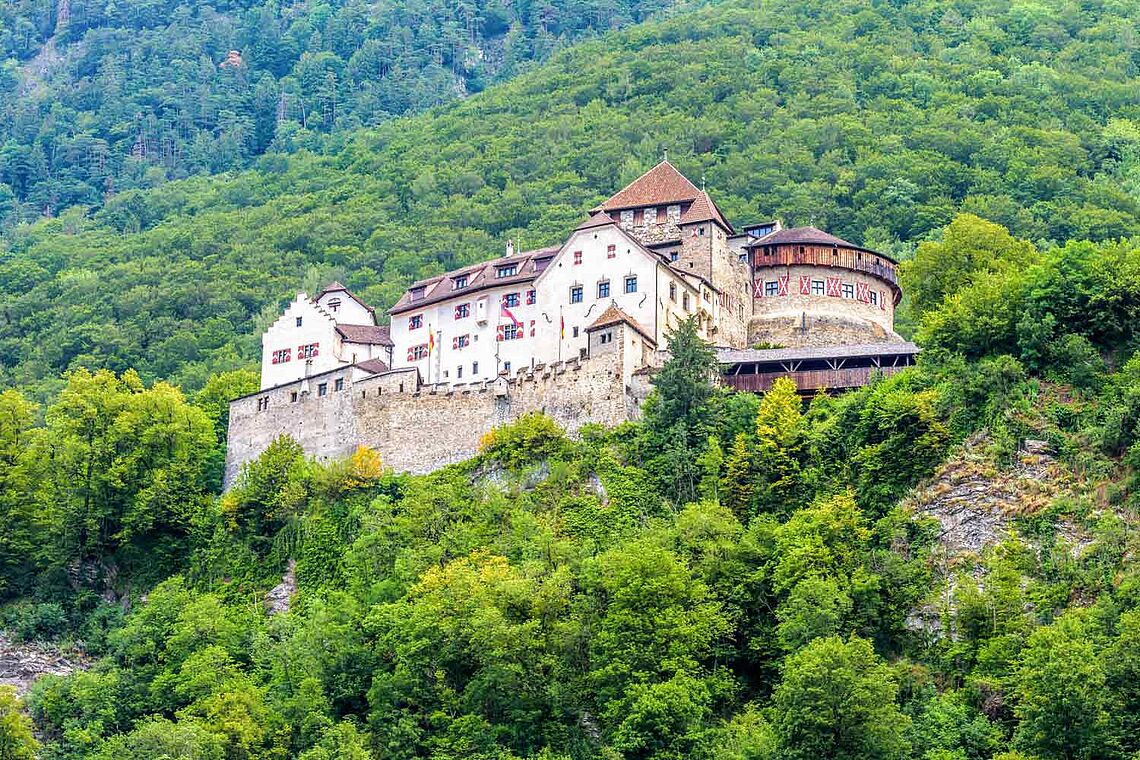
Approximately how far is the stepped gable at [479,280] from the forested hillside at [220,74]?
282 feet

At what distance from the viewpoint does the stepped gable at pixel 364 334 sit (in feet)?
263

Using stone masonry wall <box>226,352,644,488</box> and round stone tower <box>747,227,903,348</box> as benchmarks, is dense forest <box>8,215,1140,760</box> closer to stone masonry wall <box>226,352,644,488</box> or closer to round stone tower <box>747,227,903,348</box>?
stone masonry wall <box>226,352,644,488</box>

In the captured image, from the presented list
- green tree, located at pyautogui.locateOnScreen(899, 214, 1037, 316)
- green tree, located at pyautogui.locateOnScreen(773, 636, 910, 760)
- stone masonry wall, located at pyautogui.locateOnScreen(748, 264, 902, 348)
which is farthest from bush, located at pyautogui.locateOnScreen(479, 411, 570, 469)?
green tree, located at pyautogui.locateOnScreen(773, 636, 910, 760)

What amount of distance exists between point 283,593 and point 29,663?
931cm

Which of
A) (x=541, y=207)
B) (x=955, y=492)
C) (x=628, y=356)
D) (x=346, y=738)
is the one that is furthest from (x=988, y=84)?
(x=346, y=738)

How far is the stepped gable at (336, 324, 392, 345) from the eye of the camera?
80.1 meters

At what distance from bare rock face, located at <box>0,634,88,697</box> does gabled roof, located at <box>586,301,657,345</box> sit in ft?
72.4

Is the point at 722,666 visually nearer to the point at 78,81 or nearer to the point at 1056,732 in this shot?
the point at 1056,732

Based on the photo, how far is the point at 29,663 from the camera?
70.6 meters

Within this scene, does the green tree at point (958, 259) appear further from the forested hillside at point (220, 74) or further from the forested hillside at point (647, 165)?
the forested hillside at point (220, 74)

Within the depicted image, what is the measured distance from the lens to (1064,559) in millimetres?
Result: 56406

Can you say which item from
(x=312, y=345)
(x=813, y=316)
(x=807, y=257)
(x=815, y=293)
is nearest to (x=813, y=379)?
(x=813, y=316)

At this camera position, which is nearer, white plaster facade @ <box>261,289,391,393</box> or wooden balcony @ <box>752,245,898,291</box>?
white plaster facade @ <box>261,289,391,393</box>

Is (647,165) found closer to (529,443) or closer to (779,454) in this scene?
(529,443)
